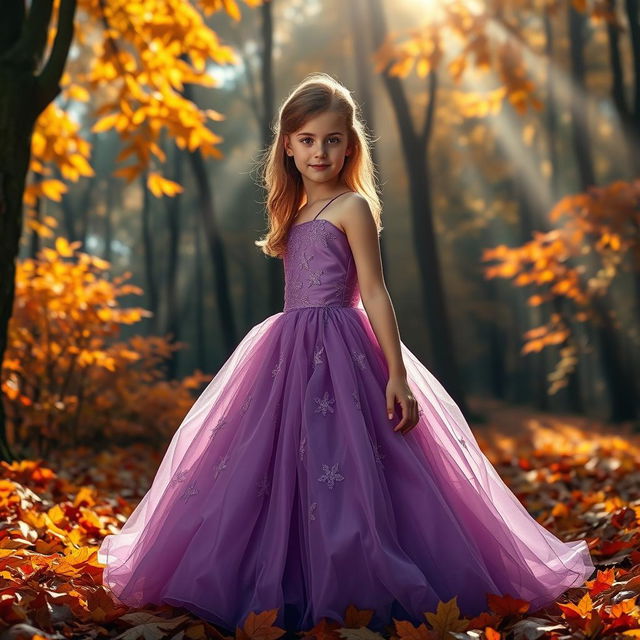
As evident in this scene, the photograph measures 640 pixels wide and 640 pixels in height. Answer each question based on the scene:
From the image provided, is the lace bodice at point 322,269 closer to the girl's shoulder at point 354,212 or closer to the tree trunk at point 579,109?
the girl's shoulder at point 354,212

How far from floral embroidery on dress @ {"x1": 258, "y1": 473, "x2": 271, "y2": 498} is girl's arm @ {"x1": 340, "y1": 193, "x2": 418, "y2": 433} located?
0.52m

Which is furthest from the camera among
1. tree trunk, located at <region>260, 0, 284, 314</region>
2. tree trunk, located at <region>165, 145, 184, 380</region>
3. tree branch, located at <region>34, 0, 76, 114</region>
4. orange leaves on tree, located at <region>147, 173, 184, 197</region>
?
tree trunk, located at <region>165, 145, 184, 380</region>

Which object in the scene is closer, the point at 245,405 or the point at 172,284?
the point at 245,405

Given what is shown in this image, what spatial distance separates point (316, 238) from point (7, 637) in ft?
6.00

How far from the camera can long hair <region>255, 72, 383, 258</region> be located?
10.7 feet

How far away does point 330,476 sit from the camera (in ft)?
9.17

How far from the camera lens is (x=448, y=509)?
283 centimetres

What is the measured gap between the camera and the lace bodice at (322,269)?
10.7ft

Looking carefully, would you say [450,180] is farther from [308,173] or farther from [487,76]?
[308,173]

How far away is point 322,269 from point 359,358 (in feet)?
1.40

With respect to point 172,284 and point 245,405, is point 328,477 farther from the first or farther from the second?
point 172,284

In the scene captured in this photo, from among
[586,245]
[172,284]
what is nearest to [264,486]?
[586,245]

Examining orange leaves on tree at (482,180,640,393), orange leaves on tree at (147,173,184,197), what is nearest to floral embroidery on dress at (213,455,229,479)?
orange leaves on tree at (147,173,184,197)

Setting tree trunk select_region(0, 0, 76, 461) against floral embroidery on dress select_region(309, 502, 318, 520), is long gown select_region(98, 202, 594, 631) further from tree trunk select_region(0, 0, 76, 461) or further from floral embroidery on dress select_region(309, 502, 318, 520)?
tree trunk select_region(0, 0, 76, 461)
